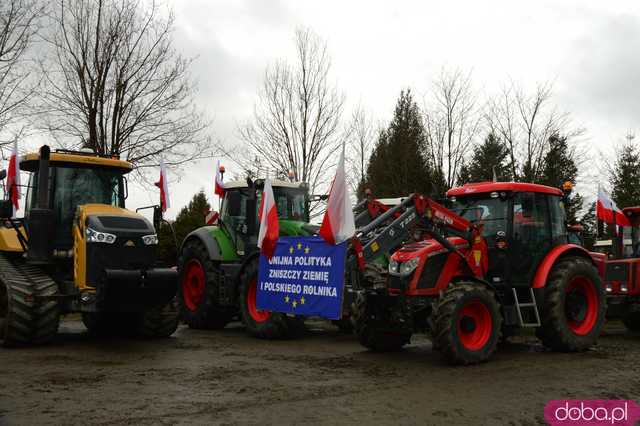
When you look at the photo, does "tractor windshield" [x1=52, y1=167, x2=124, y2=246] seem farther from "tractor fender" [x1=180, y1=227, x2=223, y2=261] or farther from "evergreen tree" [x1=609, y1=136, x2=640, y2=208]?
"evergreen tree" [x1=609, y1=136, x2=640, y2=208]

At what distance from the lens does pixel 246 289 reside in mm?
10883

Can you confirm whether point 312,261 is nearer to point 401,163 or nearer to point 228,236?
point 228,236

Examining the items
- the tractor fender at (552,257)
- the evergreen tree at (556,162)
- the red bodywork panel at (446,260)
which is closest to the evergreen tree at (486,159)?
the evergreen tree at (556,162)

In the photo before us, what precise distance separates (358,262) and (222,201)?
5.43m

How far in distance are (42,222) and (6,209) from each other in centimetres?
51

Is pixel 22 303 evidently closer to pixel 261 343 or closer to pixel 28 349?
pixel 28 349

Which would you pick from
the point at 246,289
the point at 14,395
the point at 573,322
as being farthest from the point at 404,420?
the point at 246,289

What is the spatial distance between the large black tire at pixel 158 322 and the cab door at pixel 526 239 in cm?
532

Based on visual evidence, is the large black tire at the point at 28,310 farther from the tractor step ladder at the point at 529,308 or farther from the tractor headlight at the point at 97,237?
the tractor step ladder at the point at 529,308

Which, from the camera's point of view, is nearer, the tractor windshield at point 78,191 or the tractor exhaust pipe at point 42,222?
the tractor exhaust pipe at point 42,222

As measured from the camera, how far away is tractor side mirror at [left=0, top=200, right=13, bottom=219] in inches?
367

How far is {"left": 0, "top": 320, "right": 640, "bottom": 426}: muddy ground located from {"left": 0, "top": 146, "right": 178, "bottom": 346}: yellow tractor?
53 centimetres

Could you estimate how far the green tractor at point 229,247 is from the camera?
11.9 meters

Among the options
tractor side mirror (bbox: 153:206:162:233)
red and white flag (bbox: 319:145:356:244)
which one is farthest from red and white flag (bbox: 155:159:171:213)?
red and white flag (bbox: 319:145:356:244)
